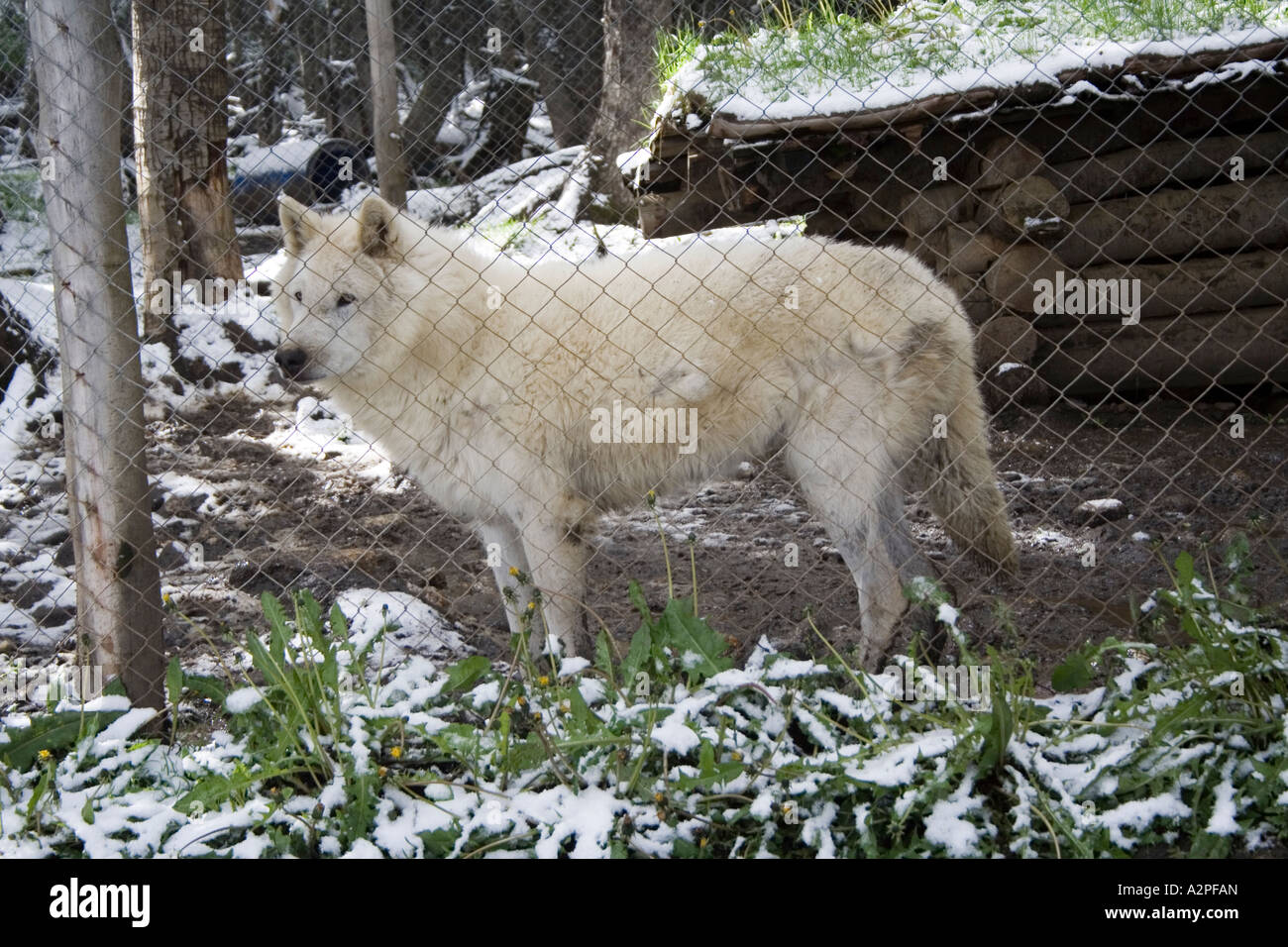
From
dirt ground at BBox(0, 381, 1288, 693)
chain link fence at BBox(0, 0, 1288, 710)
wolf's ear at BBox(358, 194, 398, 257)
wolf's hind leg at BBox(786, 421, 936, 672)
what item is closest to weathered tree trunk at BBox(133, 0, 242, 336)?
chain link fence at BBox(0, 0, 1288, 710)

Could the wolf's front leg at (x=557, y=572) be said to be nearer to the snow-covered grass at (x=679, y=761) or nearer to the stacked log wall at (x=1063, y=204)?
the snow-covered grass at (x=679, y=761)

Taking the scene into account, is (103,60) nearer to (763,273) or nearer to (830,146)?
(763,273)

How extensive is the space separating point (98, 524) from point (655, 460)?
1.84 meters

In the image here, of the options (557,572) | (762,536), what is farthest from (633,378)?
(762,536)

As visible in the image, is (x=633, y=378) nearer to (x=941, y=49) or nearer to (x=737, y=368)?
(x=737, y=368)

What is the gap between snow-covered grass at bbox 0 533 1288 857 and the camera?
7.34 ft

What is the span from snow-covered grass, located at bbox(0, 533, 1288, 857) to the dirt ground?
42.5 inches

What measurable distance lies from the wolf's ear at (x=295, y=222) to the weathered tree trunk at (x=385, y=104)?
3.72 metres

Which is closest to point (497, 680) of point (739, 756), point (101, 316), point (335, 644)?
point (335, 644)

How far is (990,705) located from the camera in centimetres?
240

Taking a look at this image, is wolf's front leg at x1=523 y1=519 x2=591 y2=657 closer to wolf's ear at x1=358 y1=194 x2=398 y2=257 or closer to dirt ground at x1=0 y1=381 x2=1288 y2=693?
dirt ground at x1=0 y1=381 x2=1288 y2=693

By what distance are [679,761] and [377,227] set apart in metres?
2.28

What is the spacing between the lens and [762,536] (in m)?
5.12
